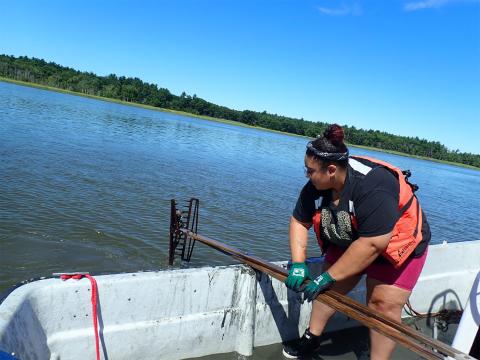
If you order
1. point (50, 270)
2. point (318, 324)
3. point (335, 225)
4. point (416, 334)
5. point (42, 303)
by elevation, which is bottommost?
point (50, 270)

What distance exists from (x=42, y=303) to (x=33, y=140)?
17.2 metres

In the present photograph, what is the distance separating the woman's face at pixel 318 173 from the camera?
3121 millimetres

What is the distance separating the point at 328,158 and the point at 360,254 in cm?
77

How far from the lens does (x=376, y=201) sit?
2.99 meters

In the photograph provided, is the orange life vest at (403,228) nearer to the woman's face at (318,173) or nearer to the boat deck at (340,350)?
the woman's face at (318,173)

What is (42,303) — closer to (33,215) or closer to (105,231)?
(105,231)

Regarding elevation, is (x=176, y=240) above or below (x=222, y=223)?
above

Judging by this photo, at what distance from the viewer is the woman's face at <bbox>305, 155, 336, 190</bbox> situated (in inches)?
123

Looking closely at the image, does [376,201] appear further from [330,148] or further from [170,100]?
[170,100]

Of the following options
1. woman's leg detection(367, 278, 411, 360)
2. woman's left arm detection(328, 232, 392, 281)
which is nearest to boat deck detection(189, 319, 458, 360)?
woman's leg detection(367, 278, 411, 360)

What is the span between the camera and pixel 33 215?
859 cm

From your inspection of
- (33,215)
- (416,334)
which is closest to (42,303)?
(416,334)

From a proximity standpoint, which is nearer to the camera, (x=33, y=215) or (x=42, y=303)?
(x=42, y=303)

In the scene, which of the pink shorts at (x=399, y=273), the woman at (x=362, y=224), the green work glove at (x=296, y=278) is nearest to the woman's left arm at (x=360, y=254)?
the woman at (x=362, y=224)
